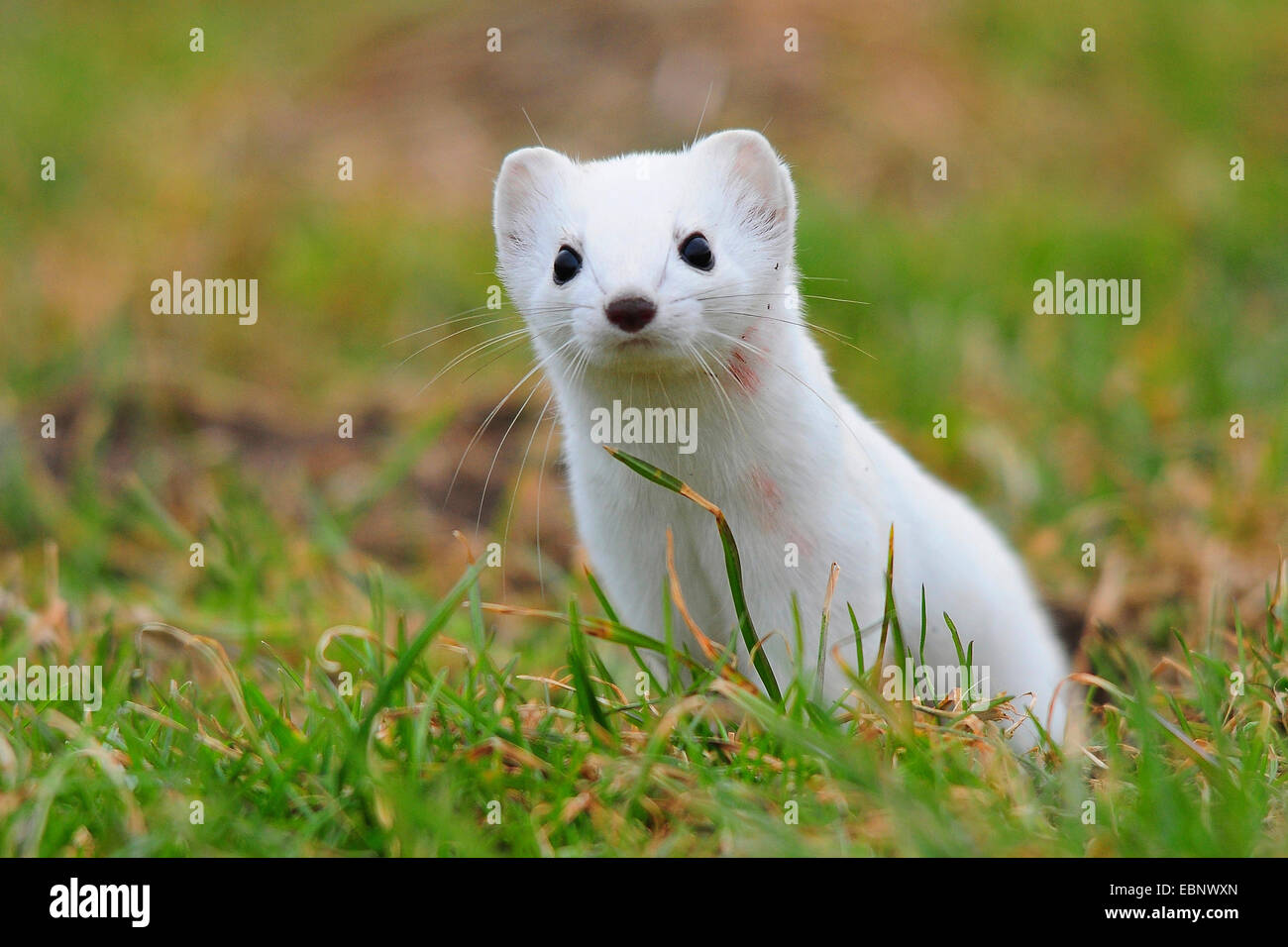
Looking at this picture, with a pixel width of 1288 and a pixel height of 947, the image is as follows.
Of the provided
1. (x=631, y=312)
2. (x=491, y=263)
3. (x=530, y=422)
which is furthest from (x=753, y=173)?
(x=491, y=263)

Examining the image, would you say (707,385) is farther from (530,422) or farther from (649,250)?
(530,422)

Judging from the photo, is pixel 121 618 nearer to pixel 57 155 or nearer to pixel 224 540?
pixel 224 540

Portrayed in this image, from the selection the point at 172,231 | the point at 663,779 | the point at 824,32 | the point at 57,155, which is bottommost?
the point at 663,779

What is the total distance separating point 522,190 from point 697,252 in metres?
0.76

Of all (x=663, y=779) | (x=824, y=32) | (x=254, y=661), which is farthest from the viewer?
(x=824, y=32)

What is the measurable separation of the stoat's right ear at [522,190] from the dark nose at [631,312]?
751mm

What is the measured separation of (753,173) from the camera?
4262mm

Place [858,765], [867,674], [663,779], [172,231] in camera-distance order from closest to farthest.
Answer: [858,765] < [663,779] < [867,674] < [172,231]

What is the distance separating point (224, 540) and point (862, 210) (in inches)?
246

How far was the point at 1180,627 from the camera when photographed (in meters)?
5.73

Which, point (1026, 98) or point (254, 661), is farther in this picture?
point (1026, 98)

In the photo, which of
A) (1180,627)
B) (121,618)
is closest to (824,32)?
(1180,627)

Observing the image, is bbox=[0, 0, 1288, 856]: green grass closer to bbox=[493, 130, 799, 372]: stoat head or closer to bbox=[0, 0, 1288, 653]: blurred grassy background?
bbox=[0, 0, 1288, 653]: blurred grassy background

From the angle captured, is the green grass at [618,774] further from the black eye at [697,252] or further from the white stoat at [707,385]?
the black eye at [697,252]
